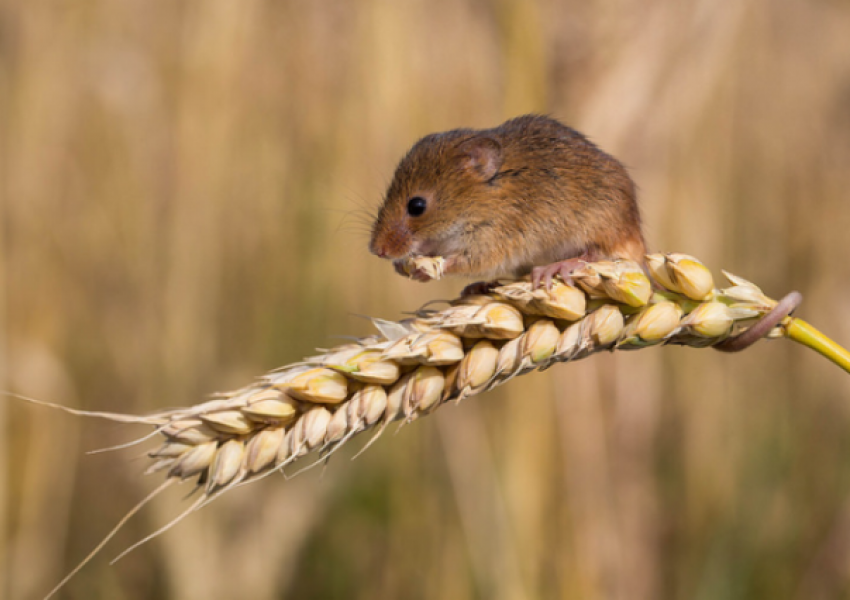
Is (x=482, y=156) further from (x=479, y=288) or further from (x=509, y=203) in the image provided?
(x=479, y=288)

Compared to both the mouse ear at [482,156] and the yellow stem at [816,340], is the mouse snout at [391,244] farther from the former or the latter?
the yellow stem at [816,340]

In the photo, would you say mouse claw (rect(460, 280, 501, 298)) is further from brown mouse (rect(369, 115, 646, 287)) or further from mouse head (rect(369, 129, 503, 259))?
mouse head (rect(369, 129, 503, 259))

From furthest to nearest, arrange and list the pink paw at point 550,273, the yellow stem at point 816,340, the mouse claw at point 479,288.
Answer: the mouse claw at point 479,288
the pink paw at point 550,273
the yellow stem at point 816,340

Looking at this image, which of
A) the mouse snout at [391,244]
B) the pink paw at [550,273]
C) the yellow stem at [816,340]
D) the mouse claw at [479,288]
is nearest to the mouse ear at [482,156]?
the mouse snout at [391,244]

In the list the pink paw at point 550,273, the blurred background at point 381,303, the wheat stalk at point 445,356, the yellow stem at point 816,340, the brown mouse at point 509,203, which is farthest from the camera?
the blurred background at point 381,303

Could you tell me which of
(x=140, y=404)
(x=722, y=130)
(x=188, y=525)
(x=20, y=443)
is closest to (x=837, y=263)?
(x=722, y=130)

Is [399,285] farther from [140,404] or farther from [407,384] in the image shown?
[407,384]

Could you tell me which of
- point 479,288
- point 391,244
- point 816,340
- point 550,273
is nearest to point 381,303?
point 391,244
